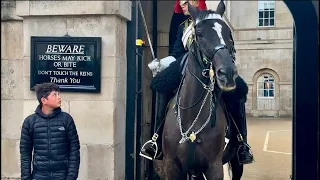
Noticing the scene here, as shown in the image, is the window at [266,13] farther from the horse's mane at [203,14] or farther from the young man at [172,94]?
the horse's mane at [203,14]

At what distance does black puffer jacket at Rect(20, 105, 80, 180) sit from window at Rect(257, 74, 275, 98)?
24779 mm

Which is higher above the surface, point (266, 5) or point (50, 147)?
point (266, 5)

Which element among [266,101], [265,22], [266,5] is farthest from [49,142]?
[266,5]

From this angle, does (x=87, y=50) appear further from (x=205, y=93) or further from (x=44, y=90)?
(x=205, y=93)

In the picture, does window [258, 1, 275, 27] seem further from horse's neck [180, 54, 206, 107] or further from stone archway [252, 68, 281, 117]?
horse's neck [180, 54, 206, 107]

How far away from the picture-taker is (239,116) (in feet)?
17.3

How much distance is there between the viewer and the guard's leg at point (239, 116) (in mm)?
5094

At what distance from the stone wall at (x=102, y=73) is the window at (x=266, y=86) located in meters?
23.3

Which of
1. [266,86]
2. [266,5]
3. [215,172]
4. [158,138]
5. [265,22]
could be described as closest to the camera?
[215,172]

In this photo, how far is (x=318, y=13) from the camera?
154 inches

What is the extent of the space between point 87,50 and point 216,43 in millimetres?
2384

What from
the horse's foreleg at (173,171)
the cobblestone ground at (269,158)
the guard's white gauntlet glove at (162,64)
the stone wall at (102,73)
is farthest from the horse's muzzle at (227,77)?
the cobblestone ground at (269,158)

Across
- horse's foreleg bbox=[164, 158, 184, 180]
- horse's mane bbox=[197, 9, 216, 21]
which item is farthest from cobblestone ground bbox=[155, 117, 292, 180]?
horse's mane bbox=[197, 9, 216, 21]

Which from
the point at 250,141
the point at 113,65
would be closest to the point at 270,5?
the point at 250,141
